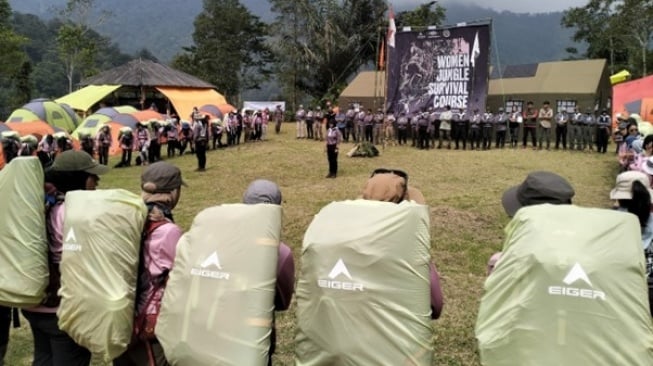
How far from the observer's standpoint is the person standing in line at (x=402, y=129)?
2208 centimetres

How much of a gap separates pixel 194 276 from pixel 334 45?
114 ft

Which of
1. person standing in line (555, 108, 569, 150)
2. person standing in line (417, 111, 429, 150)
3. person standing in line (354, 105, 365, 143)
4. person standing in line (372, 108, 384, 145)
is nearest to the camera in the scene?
person standing in line (555, 108, 569, 150)

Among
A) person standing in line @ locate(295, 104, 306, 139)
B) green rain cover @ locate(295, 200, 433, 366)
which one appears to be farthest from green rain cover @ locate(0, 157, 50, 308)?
person standing in line @ locate(295, 104, 306, 139)

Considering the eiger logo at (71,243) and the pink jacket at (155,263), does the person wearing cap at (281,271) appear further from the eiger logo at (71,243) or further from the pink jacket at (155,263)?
the eiger logo at (71,243)

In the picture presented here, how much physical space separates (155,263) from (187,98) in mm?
30020

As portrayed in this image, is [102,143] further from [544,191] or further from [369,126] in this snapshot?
[544,191]

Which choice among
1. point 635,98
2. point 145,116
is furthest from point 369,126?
point 635,98

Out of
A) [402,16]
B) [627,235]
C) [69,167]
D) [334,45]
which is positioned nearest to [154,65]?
[334,45]

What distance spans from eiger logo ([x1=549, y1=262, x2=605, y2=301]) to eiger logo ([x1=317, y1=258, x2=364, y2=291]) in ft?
2.63

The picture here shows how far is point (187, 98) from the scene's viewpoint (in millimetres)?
31906

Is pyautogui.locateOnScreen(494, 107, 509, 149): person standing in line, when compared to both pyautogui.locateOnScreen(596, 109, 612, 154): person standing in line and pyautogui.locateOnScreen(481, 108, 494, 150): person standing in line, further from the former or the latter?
pyautogui.locateOnScreen(596, 109, 612, 154): person standing in line

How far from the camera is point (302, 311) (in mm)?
2695

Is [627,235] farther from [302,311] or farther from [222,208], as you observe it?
[222,208]

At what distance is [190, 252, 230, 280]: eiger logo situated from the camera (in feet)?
8.96
